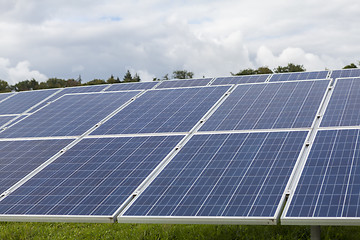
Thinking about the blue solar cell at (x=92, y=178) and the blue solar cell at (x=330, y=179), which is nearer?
the blue solar cell at (x=330, y=179)

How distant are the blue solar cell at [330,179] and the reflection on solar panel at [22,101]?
13.6m

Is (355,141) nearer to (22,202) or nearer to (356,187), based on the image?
(356,187)

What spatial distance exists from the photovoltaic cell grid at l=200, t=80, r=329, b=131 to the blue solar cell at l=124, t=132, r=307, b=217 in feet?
2.56

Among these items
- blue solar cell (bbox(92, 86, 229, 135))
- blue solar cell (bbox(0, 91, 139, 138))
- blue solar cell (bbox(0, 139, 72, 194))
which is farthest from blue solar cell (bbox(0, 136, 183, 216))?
blue solar cell (bbox(0, 91, 139, 138))

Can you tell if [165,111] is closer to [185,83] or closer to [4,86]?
[185,83]

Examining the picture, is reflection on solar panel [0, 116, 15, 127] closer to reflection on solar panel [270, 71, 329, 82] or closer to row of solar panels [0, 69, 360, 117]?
row of solar panels [0, 69, 360, 117]

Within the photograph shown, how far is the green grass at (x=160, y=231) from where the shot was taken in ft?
53.8

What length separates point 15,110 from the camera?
22.4m

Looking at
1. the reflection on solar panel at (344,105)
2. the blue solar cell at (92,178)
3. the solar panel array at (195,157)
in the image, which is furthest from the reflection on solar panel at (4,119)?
the reflection on solar panel at (344,105)

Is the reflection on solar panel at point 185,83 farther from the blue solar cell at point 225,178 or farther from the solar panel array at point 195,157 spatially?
the blue solar cell at point 225,178

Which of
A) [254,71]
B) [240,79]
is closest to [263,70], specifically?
[254,71]

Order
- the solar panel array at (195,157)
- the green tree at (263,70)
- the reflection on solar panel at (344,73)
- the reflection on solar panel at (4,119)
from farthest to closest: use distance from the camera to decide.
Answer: the green tree at (263,70)
the reflection on solar panel at (4,119)
the reflection on solar panel at (344,73)
the solar panel array at (195,157)

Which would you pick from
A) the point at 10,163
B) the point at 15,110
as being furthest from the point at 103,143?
the point at 15,110

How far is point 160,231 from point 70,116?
5.02m
